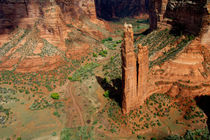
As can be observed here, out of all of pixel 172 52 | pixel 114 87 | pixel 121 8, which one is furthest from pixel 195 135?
pixel 121 8

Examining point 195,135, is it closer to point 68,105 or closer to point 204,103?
point 204,103

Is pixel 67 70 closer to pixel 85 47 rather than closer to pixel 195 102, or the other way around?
pixel 85 47

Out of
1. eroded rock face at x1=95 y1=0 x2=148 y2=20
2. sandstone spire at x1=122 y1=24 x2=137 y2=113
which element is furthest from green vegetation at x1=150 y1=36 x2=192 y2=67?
eroded rock face at x1=95 y1=0 x2=148 y2=20

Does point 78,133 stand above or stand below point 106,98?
below

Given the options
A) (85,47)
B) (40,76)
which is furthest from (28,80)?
(85,47)

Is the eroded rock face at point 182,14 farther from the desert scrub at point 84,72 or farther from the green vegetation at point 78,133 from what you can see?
the green vegetation at point 78,133

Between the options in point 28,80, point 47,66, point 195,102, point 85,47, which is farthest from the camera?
point 85,47

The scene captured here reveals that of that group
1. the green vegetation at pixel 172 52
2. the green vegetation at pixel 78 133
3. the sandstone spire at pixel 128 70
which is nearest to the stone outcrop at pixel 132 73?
the sandstone spire at pixel 128 70
